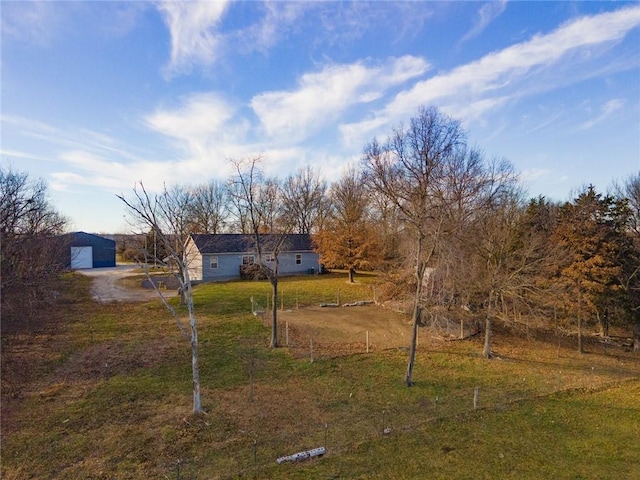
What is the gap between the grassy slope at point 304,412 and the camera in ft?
23.6

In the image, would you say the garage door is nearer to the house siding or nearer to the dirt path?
the house siding

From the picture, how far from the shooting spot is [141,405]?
30.9 feet

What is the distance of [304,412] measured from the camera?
9336mm

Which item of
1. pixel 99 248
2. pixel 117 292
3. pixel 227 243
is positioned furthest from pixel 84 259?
pixel 117 292

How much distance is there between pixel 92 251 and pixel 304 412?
141 feet

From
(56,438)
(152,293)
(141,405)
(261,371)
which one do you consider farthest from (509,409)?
(152,293)

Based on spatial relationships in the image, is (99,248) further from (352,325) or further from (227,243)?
(352,325)

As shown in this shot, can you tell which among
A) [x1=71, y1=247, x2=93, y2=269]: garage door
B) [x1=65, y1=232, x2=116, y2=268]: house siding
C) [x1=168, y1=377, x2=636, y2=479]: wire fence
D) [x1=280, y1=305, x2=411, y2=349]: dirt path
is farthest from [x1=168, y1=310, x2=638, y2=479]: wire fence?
[x1=71, y1=247, x2=93, y2=269]: garage door

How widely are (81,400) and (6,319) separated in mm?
4273

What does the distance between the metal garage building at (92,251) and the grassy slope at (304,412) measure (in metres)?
31.1

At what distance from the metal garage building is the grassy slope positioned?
102 ft

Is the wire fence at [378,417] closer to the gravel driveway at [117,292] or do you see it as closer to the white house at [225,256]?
the gravel driveway at [117,292]

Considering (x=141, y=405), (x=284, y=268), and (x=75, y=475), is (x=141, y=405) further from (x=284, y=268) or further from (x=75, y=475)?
(x=284, y=268)

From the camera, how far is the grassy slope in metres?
7.18
